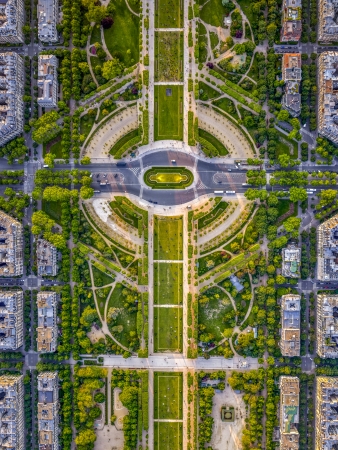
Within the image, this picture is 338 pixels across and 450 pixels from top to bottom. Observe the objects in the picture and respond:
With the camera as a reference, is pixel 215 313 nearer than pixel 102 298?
Yes

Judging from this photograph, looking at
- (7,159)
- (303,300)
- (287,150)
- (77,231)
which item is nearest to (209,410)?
(303,300)

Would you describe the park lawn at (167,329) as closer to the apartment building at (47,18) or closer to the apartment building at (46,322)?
the apartment building at (46,322)

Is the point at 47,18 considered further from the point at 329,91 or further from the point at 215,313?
→ the point at 215,313

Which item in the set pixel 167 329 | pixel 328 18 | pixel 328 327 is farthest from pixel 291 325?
pixel 328 18

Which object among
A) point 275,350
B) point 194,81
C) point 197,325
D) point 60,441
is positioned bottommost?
point 60,441

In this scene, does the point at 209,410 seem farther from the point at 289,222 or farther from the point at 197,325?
the point at 289,222

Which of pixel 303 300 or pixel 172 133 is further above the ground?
pixel 172 133
